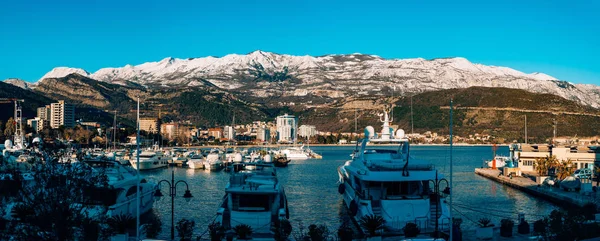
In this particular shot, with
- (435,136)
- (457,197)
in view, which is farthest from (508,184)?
(435,136)

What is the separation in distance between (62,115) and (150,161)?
11502 cm

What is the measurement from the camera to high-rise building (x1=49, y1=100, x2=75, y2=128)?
181 m

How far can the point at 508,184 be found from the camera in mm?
53719

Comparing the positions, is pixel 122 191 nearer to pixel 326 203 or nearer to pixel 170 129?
pixel 326 203

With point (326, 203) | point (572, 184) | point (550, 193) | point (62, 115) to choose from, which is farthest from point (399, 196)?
point (62, 115)

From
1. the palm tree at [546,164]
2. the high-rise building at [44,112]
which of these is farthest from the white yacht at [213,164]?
the high-rise building at [44,112]

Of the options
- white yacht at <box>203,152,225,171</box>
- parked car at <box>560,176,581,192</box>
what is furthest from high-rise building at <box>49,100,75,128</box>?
parked car at <box>560,176,581,192</box>

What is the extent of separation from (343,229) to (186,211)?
17.4 m

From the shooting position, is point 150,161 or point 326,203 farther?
point 150,161

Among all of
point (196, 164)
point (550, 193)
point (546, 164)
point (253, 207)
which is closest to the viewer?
point (253, 207)

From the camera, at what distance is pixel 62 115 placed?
18350 centimetres

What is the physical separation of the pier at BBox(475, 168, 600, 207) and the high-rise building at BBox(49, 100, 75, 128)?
491 feet

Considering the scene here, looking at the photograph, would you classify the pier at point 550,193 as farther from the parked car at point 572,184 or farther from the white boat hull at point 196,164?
the white boat hull at point 196,164

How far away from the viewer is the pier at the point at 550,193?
36.9 meters
